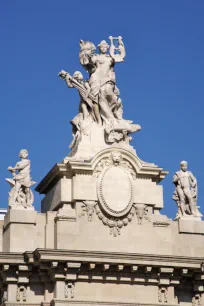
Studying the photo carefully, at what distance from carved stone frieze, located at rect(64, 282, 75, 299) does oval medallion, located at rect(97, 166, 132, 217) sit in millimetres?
2560

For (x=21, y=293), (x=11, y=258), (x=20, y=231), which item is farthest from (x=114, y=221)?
(x=21, y=293)

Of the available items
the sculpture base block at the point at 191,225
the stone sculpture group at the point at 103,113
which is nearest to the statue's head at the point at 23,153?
the stone sculpture group at the point at 103,113

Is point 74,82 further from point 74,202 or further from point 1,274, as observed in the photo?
point 1,274

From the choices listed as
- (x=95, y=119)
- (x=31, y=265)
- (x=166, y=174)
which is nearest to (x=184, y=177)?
(x=166, y=174)

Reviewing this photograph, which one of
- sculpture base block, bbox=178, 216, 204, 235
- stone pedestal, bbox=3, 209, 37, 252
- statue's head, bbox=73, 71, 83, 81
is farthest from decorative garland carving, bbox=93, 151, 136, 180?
statue's head, bbox=73, 71, 83, 81

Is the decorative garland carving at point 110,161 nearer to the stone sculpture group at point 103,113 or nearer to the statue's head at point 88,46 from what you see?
the stone sculpture group at point 103,113

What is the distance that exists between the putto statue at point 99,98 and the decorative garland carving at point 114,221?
2369mm

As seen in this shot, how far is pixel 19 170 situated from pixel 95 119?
3.03 m

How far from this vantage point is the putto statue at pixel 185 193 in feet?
120

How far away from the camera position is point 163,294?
35281 mm

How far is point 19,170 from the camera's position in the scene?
116 feet

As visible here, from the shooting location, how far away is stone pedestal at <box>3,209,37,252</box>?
113ft

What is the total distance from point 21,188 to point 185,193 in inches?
209

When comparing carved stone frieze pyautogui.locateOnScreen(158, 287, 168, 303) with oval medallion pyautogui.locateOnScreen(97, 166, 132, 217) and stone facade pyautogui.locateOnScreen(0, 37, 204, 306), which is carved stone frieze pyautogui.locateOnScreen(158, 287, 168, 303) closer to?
stone facade pyautogui.locateOnScreen(0, 37, 204, 306)
